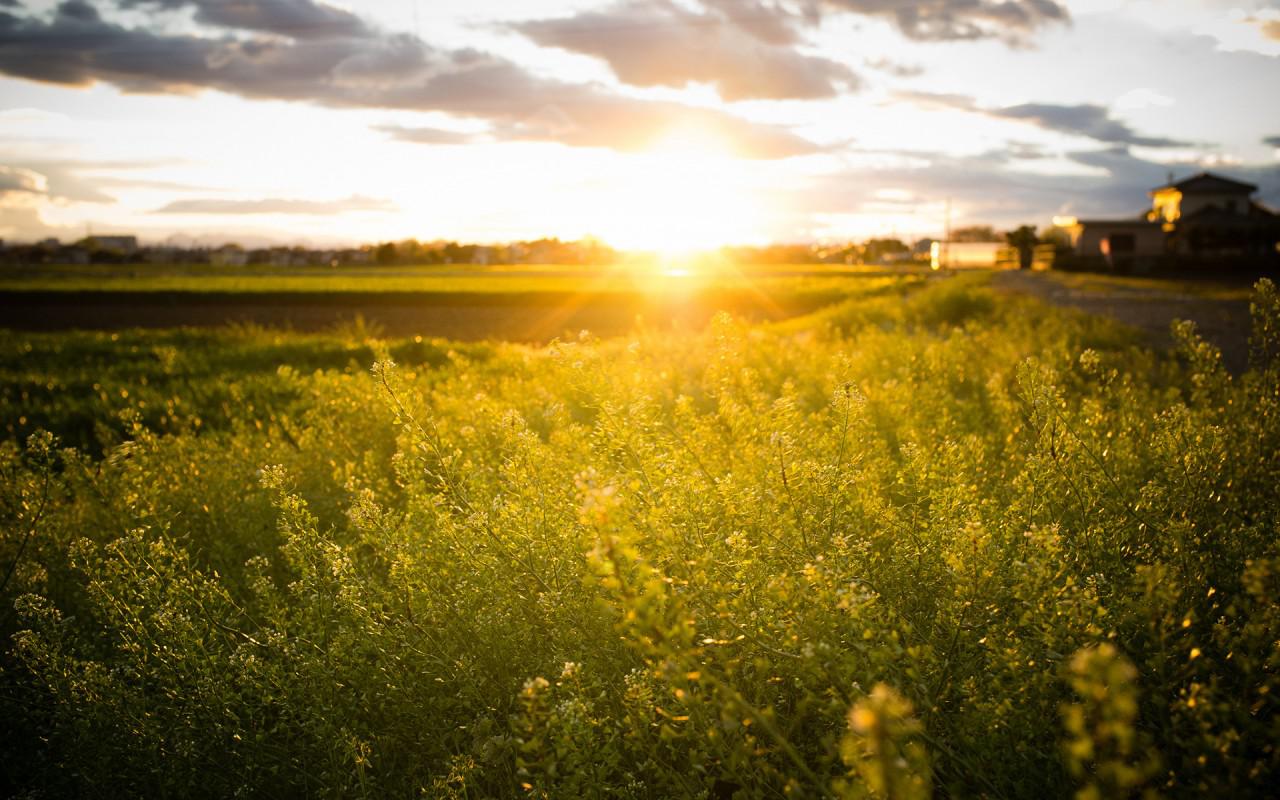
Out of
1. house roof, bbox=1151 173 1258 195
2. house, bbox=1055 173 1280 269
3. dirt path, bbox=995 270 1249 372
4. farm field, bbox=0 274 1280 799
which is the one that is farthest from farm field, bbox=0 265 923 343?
house roof, bbox=1151 173 1258 195

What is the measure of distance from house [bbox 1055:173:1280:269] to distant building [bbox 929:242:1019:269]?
921 centimetres

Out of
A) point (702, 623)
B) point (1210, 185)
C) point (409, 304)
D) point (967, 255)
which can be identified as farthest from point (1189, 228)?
point (702, 623)

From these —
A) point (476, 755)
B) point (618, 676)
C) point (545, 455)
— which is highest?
point (545, 455)

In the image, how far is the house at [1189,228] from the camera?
48969 millimetres

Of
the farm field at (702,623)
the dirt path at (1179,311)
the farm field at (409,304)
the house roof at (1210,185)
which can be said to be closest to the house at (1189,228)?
the house roof at (1210,185)

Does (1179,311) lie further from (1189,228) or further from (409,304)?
(1189,228)

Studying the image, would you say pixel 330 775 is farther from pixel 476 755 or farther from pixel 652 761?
pixel 652 761

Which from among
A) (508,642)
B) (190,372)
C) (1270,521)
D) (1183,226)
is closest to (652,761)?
(508,642)

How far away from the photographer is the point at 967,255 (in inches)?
3664

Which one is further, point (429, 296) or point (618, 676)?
point (429, 296)

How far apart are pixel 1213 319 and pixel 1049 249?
5564cm

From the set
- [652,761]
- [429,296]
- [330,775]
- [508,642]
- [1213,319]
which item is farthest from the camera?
[429,296]

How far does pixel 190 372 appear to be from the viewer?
12.4 meters

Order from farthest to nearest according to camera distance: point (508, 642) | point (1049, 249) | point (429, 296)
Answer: point (1049, 249) < point (429, 296) < point (508, 642)
